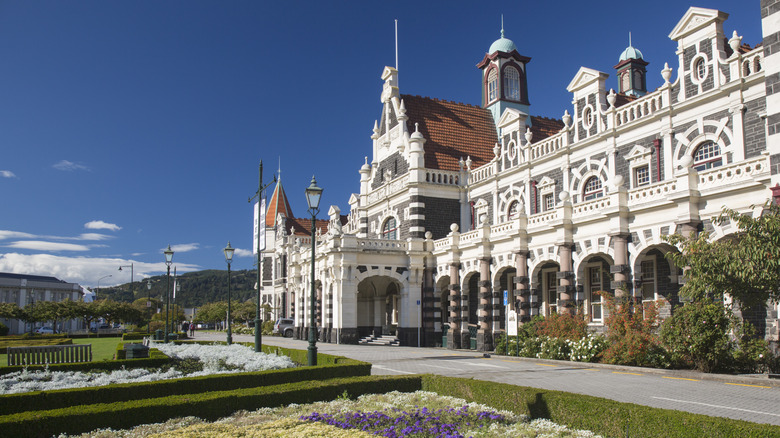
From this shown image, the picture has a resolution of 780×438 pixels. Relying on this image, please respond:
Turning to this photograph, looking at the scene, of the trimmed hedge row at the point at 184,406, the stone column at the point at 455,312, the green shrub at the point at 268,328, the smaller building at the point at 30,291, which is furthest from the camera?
the smaller building at the point at 30,291

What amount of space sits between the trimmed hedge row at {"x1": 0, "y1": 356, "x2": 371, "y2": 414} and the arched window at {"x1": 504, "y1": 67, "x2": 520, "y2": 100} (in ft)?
110

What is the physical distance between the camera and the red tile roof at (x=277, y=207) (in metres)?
85.8

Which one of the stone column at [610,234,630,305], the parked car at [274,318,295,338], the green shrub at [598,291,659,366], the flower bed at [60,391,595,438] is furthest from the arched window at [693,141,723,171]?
the parked car at [274,318,295,338]

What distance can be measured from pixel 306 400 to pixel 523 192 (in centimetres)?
2467

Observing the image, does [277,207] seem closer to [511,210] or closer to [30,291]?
[30,291]

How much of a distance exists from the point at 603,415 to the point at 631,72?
3737 centimetres

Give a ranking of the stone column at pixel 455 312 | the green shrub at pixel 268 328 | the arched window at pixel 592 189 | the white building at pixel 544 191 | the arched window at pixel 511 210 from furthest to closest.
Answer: the green shrub at pixel 268 328, the arched window at pixel 511 210, the stone column at pixel 455 312, the arched window at pixel 592 189, the white building at pixel 544 191

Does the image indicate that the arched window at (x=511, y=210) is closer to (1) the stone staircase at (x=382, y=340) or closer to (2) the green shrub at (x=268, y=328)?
(1) the stone staircase at (x=382, y=340)

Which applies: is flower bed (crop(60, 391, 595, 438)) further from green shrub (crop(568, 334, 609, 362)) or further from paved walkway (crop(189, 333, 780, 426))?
green shrub (crop(568, 334, 609, 362))

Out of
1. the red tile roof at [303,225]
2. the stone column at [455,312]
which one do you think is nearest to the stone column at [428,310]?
the stone column at [455,312]

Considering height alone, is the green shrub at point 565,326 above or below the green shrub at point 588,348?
above

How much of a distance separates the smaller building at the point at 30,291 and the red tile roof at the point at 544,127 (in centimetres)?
7379

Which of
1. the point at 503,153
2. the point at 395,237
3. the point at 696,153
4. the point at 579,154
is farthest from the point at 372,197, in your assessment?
the point at 696,153

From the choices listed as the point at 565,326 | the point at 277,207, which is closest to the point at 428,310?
the point at 565,326
